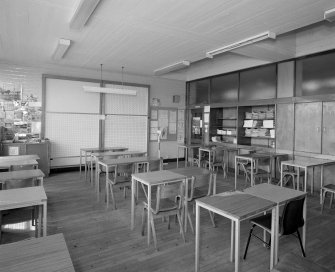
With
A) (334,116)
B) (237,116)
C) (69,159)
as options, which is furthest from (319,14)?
(69,159)

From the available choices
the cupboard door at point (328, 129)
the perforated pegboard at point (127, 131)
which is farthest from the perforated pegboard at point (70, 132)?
the cupboard door at point (328, 129)

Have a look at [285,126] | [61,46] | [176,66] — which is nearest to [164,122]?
[176,66]

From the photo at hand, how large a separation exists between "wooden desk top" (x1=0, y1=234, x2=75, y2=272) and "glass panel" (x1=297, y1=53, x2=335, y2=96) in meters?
5.54

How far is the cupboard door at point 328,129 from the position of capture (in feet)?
16.6

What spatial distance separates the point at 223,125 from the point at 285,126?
2.52 meters

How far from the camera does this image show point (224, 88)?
762 cm

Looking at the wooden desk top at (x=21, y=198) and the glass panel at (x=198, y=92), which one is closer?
the wooden desk top at (x=21, y=198)

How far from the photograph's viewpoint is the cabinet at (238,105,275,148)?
6.48 meters

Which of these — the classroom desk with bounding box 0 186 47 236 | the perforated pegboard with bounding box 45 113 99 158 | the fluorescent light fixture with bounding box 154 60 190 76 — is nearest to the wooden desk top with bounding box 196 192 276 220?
the classroom desk with bounding box 0 186 47 236

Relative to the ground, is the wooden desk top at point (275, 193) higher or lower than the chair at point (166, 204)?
higher

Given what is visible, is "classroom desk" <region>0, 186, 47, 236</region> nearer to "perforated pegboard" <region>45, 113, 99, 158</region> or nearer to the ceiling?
the ceiling

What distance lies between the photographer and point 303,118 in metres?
5.57

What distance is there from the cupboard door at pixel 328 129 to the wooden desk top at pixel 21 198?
5.30 metres

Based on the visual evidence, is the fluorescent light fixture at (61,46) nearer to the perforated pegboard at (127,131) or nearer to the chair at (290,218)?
the perforated pegboard at (127,131)
